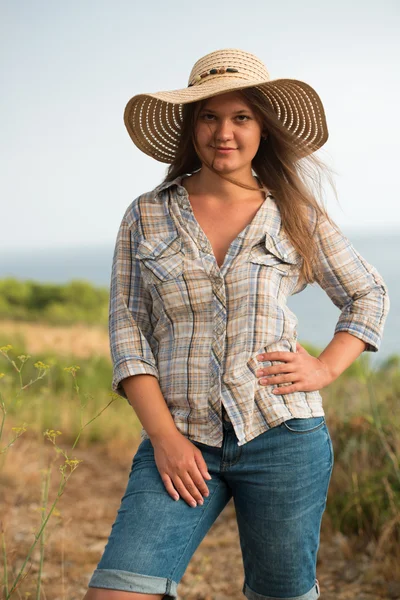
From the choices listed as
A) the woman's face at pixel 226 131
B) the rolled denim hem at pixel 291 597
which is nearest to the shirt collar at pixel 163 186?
the woman's face at pixel 226 131

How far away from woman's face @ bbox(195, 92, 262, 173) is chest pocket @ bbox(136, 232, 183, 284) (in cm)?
27

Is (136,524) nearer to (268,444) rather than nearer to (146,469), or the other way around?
(146,469)

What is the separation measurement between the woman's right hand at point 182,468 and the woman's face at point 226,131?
81 cm

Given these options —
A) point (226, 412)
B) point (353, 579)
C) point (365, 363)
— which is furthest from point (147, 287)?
point (353, 579)

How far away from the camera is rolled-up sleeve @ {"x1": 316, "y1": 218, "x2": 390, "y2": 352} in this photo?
2.13 metres

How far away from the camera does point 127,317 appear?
6.47ft

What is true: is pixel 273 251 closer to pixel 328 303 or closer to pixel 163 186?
pixel 163 186

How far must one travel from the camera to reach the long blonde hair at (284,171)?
2085mm

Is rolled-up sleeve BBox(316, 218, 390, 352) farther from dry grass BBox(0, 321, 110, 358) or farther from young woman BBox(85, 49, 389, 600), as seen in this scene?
dry grass BBox(0, 321, 110, 358)

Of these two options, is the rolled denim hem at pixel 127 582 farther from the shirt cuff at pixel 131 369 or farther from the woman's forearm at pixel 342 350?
the woman's forearm at pixel 342 350

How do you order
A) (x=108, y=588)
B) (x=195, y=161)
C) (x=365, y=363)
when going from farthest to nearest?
(x=365, y=363) → (x=195, y=161) → (x=108, y=588)

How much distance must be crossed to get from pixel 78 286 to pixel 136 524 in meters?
20.8

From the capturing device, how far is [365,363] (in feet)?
10.6

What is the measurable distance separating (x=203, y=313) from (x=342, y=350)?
1.64 feet
